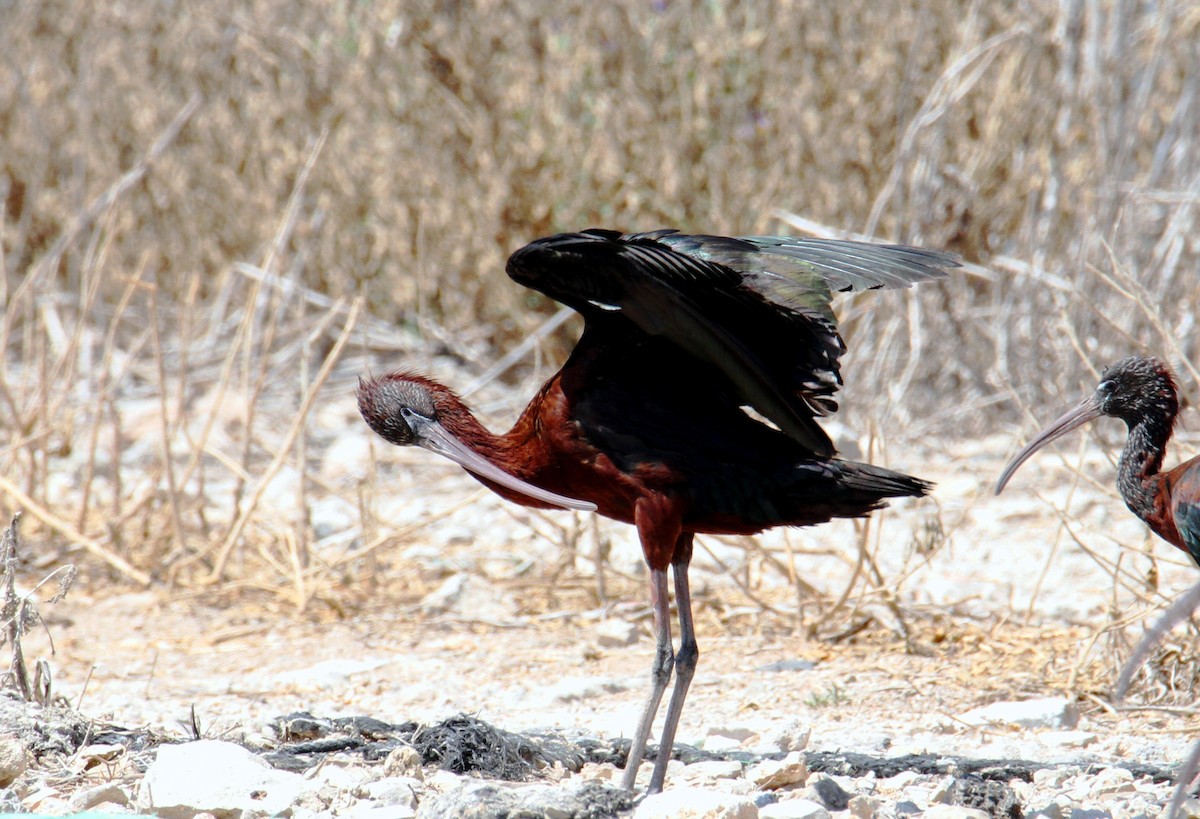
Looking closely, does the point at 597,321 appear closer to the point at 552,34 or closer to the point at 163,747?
the point at 163,747

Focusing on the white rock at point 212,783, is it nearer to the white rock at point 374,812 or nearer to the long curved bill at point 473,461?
the white rock at point 374,812

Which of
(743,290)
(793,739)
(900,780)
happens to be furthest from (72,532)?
(900,780)

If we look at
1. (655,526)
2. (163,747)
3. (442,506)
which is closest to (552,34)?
(442,506)

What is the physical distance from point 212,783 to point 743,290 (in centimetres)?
156

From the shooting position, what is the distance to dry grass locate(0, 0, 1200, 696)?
19.6ft

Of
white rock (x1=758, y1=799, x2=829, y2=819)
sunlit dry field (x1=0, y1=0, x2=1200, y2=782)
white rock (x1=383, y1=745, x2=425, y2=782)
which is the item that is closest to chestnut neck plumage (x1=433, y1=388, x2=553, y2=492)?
white rock (x1=383, y1=745, x2=425, y2=782)

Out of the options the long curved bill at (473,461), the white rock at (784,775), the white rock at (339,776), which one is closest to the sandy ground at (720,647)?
the white rock at (339,776)

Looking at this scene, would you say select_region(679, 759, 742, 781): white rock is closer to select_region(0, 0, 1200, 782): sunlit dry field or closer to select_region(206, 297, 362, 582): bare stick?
select_region(0, 0, 1200, 782): sunlit dry field

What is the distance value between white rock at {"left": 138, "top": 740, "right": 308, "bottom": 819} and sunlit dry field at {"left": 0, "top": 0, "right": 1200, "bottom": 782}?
6.32ft

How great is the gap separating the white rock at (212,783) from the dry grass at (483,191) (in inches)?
84.3

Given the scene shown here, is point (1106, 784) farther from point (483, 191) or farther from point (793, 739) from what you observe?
point (483, 191)

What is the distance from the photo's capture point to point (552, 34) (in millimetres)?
7949

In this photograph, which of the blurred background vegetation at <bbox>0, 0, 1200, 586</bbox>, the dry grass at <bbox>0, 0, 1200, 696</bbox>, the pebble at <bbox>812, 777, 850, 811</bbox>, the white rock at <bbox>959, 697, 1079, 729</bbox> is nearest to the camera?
the pebble at <bbox>812, 777, 850, 811</bbox>

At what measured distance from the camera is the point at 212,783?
9.43 feet
